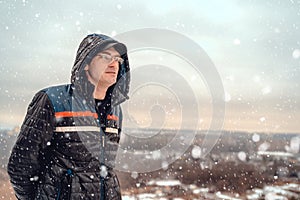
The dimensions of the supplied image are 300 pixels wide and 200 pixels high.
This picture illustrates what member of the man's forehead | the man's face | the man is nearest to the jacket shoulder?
the man

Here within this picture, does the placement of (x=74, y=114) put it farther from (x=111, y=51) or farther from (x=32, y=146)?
(x=111, y=51)

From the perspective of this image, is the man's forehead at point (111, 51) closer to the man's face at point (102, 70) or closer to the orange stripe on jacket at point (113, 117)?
the man's face at point (102, 70)

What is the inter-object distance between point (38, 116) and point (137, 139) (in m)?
0.74

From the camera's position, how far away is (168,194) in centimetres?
827

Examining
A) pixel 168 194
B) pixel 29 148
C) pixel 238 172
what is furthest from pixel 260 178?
pixel 29 148

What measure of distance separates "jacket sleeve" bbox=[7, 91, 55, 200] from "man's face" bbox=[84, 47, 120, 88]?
26 cm

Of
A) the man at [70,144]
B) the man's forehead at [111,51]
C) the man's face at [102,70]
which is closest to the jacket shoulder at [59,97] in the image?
the man at [70,144]

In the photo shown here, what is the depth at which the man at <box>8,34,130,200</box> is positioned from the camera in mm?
1521

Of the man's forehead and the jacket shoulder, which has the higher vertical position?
the man's forehead

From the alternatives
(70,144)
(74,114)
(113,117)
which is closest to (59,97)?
(74,114)

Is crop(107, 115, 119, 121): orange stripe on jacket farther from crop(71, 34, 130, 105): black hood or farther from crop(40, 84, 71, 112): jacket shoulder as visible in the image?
crop(40, 84, 71, 112): jacket shoulder

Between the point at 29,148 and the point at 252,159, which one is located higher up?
the point at 29,148

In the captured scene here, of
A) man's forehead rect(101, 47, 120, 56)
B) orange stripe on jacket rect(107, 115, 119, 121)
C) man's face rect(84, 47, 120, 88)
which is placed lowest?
orange stripe on jacket rect(107, 115, 119, 121)

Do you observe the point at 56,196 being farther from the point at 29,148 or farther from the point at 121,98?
the point at 121,98
